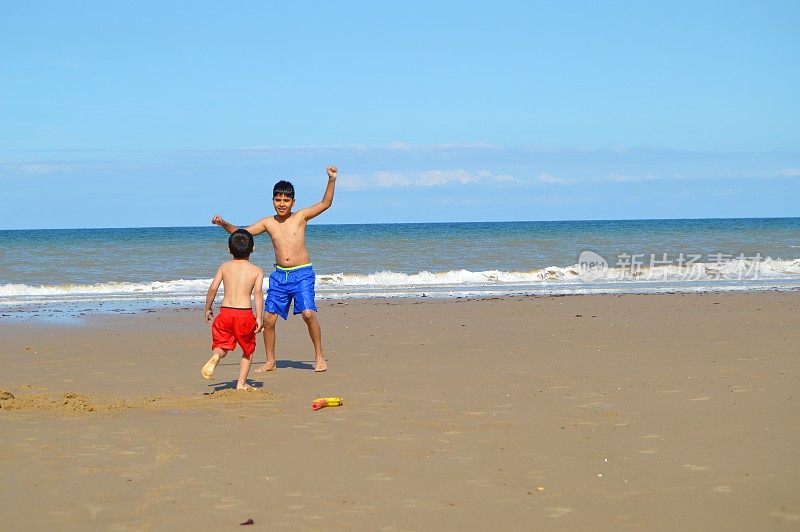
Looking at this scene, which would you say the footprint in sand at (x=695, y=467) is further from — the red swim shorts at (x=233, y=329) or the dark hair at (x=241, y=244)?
the dark hair at (x=241, y=244)

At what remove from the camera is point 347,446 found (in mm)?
4555

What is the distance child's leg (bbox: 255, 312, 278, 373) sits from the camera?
7.54 meters

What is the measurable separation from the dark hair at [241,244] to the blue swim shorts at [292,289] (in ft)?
3.26

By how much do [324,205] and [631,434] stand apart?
3576mm

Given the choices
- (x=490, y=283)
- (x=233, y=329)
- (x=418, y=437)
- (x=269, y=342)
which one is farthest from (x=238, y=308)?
(x=490, y=283)

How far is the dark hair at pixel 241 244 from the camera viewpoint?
643 cm

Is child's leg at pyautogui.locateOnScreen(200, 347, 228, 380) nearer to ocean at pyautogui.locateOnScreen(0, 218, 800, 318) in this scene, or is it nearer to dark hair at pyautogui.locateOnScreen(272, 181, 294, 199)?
dark hair at pyautogui.locateOnScreen(272, 181, 294, 199)

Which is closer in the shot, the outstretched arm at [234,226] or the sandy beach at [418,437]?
the sandy beach at [418,437]

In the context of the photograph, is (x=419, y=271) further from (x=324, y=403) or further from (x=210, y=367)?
(x=324, y=403)

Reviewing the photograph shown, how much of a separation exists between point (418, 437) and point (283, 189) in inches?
130

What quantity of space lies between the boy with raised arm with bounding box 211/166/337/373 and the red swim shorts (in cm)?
100

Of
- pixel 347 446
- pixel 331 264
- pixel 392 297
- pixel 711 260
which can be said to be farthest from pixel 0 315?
pixel 711 260

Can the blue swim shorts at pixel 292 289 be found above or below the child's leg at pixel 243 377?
above

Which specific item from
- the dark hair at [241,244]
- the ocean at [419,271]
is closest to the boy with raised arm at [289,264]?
the dark hair at [241,244]
